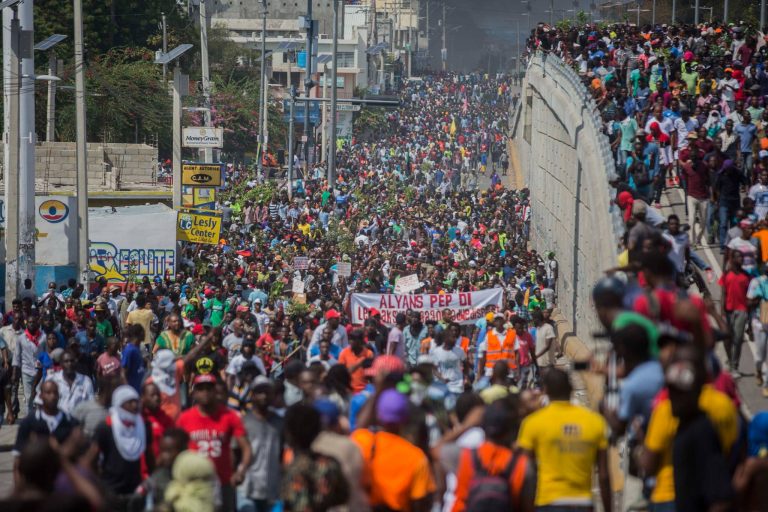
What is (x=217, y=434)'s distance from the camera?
9.50m

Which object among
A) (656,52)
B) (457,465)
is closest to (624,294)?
(457,465)

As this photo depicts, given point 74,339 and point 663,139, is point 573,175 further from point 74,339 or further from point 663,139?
point 74,339

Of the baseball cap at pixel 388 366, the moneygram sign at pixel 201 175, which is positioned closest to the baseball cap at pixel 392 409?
the baseball cap at pixel 388 366

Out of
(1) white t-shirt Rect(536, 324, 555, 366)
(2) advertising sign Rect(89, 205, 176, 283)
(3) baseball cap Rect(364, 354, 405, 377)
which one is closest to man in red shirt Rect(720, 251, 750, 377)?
(1) white t-shirt Rect(536, 324, 555, 366)

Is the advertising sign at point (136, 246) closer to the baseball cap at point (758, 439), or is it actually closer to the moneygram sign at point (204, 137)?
the moneygram sign at point (204, 137)

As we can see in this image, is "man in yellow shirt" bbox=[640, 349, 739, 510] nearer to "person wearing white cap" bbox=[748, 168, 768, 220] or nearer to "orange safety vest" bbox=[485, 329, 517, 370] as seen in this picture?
"orange safety vest" bbox=[485, 329, 517, 370]

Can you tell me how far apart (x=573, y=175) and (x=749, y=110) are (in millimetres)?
7357

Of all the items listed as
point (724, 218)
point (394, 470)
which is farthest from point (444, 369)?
point (394, 470)

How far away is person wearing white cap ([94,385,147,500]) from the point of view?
32.2ft

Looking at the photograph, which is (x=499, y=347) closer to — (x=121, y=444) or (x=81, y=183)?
(x=121, y=444)

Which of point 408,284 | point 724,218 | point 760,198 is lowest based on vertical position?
point 408,284

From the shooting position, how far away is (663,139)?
868 inches

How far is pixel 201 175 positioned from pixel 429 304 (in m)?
12.3

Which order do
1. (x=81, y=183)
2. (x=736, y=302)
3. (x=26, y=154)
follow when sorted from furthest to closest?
(x=81, y=183) → (x=26, y=154) → (x=736, y=302)
